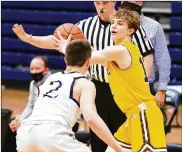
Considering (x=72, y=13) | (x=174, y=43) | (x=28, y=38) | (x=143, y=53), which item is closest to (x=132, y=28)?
(x=143, y=53)

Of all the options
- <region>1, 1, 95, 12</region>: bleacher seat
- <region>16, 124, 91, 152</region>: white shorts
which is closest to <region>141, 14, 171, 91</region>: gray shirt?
<region>16, 124, 91, 152</region>: white shorts

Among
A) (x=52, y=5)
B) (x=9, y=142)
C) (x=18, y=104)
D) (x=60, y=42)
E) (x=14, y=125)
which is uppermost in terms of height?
(x=52, y=5)

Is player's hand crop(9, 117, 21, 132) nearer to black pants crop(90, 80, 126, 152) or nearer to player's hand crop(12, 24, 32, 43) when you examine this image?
black pants crop(90, 80, 126, 152)

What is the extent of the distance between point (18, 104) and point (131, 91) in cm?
502

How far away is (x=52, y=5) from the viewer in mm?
10203

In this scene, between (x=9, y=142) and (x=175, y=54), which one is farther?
(x=175, y=54)

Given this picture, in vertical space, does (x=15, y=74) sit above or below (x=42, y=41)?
below

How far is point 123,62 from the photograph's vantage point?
13.3 ft

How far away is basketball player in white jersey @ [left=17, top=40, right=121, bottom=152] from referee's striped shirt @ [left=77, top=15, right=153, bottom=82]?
4.00 feet

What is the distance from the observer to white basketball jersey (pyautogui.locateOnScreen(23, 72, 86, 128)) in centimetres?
353

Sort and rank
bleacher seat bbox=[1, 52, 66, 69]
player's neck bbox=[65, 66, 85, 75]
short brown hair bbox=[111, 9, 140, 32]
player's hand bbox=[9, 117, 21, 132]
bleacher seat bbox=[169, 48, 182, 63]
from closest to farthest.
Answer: player's neck bbox=[65, 66, 85, 75], short brown hair bbox=[111, 9, 140, 32], player's hand bbox=[9, 117, 21, 132], bleacher seat bbox=[169, 48, 182, 63], bleacher seat bbox=[1, 52, 66, 69]

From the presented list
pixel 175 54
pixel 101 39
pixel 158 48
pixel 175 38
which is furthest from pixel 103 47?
pixel 175 38

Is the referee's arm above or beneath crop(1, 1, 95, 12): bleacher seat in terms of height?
beneath

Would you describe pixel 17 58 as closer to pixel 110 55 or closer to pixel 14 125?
pixel 14 125
